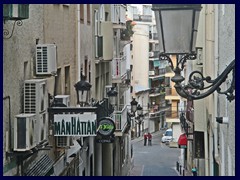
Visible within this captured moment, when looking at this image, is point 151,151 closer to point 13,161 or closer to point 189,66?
point 189,66

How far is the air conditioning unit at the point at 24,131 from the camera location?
→ 8.64 feet

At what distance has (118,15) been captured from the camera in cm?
237

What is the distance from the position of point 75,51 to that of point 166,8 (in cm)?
65

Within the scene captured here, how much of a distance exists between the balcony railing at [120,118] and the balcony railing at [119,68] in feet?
0.46

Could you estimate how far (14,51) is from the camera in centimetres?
253

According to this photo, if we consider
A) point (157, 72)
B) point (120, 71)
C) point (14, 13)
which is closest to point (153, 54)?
point (157, 72)

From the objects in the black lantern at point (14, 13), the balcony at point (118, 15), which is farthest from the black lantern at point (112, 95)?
the black lantern at point (14, 13)

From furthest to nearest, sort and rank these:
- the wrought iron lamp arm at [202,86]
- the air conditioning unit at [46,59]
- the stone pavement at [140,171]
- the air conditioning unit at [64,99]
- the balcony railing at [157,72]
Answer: the air conditioning unit at [46,59], the air conditioning unit at [64,99], the balcony railing at [157,72], the stone pavement at [140,171], the wrought iron lamp arm at [202,86]

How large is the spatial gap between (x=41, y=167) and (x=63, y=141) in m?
0.17

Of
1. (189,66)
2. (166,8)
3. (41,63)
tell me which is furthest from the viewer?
(41,63)

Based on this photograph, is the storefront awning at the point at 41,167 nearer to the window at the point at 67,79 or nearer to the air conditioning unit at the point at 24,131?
the air conditioning unit at the point at 24,131

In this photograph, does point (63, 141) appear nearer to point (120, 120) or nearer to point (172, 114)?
point (120, 120)

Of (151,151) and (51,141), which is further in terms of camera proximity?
(51,141)

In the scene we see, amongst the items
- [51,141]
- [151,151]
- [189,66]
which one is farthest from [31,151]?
[189,66]
